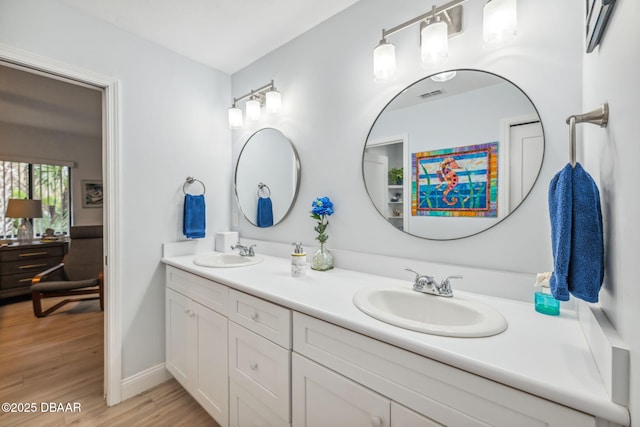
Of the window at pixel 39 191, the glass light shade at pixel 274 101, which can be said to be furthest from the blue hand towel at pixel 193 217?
the window at pixel 39 191

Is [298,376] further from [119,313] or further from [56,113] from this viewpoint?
[56,113]

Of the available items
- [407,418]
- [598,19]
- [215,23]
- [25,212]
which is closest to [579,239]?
[598,19]

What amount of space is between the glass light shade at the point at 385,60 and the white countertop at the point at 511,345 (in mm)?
1022

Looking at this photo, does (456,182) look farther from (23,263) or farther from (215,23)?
(23,263)

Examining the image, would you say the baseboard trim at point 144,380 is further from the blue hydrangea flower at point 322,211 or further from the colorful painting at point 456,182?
the colorful painting at point 456,182

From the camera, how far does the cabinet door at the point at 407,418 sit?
2.48 ft

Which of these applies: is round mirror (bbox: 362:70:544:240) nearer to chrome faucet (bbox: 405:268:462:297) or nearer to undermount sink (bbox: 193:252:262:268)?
chrome faucet (bbox: 405:268:462:297)

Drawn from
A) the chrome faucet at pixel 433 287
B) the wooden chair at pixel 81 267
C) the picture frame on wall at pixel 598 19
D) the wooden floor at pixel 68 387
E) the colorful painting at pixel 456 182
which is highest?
the picture frame on wall at pixel 598 19

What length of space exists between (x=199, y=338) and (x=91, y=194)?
4338mm

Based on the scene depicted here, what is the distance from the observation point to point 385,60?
4.47ft

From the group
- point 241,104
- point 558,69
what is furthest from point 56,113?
point 558,69

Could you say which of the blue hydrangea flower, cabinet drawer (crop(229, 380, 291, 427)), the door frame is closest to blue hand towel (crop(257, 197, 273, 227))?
the blue hydrangea flower

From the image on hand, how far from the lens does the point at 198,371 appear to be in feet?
5.38

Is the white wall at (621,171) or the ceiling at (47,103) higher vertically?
the ceiling at (47,103)
